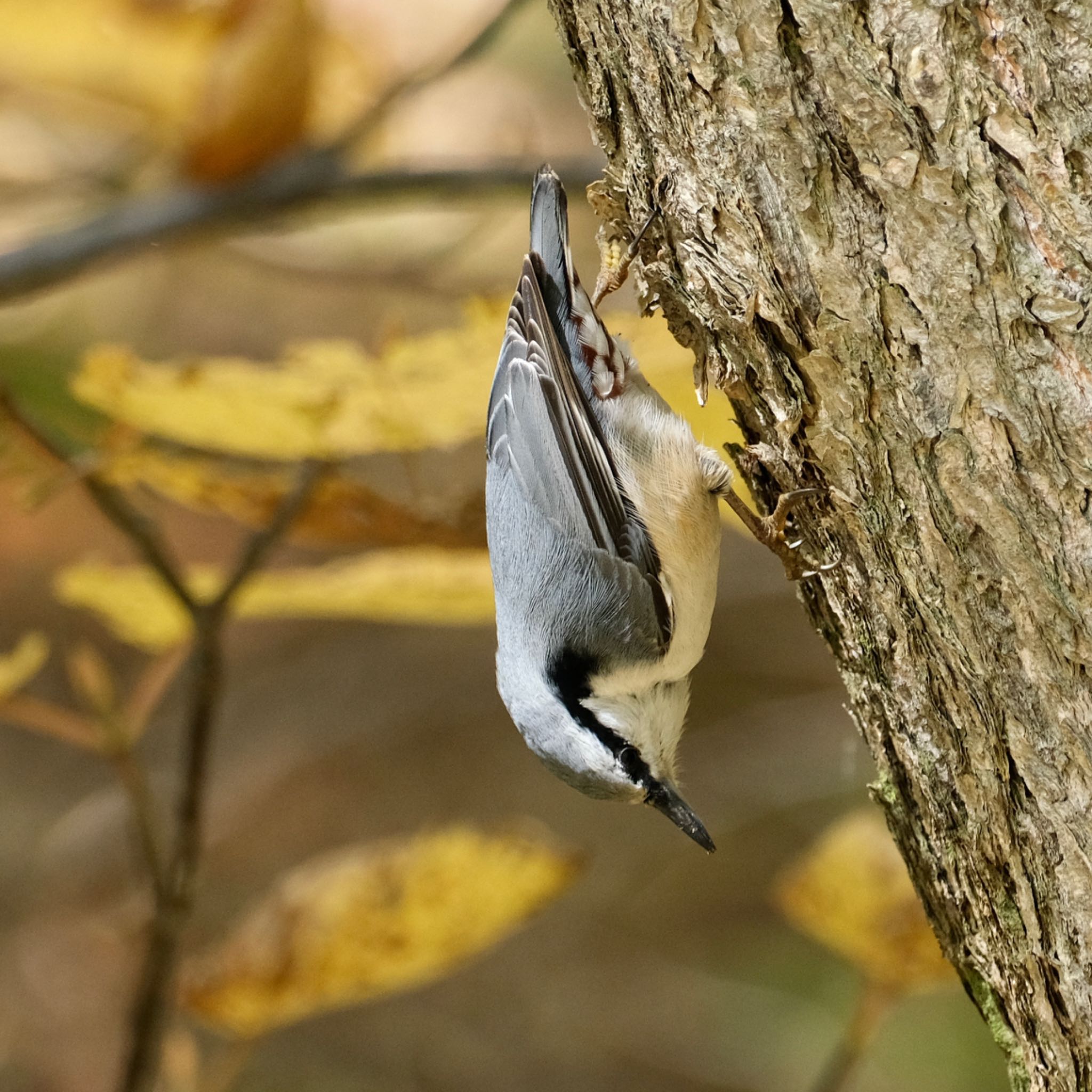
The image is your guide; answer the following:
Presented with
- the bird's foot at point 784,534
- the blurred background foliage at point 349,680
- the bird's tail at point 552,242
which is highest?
the bird's tail at point 552,242

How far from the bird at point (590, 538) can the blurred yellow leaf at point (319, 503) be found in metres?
0.12

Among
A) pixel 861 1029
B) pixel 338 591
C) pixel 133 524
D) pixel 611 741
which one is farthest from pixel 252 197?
pixel 861 1029

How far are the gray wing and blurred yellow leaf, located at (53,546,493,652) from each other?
0.17 metres

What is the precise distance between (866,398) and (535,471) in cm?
78

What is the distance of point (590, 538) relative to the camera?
1.89 meters

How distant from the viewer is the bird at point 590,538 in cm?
186

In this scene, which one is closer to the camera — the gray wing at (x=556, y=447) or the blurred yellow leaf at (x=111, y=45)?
the gray wing at (x=556, y=447)

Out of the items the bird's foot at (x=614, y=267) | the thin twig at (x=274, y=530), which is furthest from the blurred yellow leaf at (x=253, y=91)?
the thin twig at (x=274, y=530)

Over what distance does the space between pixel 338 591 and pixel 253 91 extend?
3.34 ft

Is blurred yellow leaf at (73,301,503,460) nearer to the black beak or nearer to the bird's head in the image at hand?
the bird's head

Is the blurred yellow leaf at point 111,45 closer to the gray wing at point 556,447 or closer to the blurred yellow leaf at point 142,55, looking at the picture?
the blurred yellow leaf at point 142,55

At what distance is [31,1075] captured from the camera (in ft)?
11.2

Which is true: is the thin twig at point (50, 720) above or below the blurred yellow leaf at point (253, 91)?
below

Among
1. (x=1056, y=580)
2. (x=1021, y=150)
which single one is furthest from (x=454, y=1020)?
(x=1021, y=150)
